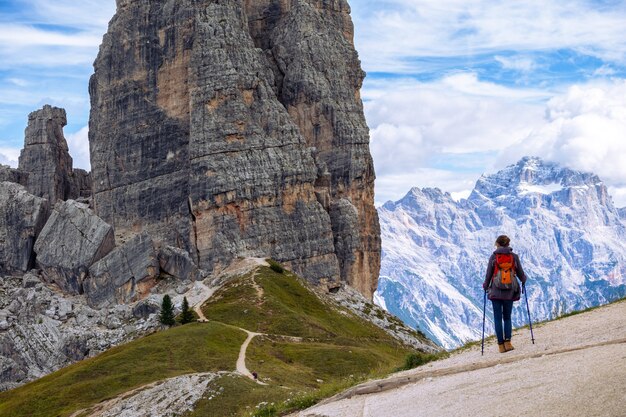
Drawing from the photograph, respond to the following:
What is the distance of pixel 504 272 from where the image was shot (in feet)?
97.2

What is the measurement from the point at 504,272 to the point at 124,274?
445ft

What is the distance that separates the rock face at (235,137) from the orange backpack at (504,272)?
124007mm

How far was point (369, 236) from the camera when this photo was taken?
184 meters

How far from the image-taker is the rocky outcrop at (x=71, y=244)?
16362 centimetres

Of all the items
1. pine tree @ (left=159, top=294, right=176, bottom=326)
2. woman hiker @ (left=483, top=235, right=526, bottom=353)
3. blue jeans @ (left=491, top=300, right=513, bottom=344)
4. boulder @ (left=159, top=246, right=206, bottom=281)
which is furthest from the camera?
boulder @ (left=159, top=246, right=206, bottom=281)

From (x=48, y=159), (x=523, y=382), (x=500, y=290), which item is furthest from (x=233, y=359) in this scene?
(x=48, y=159)

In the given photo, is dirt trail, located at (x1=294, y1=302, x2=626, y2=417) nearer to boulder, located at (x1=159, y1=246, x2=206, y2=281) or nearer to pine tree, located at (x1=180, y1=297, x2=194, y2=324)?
pine tree, located at (x1=180, y1=297, x2=194, y2=324)

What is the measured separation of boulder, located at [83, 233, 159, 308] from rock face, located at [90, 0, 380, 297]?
17.0 feet

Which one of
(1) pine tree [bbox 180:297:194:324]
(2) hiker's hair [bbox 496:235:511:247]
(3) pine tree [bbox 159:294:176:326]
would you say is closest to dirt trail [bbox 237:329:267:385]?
(1) pine tree [bbox 180:297:194:324]

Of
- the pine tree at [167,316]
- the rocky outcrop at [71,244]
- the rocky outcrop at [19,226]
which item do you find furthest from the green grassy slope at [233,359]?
the rocky outcrop at [19,226]

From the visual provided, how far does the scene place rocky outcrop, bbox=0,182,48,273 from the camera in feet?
573

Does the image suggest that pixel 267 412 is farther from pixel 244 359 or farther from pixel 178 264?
pixel 178 264

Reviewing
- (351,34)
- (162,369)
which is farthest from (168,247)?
(162,369)

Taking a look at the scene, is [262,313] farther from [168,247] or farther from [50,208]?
[50,208]
